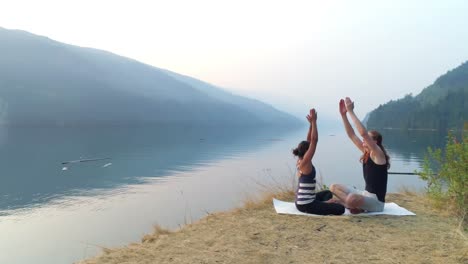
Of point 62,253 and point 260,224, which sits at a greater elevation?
point 260,224

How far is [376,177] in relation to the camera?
7.37 metres

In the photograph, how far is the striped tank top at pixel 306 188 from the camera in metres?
7.12

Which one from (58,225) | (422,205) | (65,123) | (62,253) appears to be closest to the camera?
(422,205)

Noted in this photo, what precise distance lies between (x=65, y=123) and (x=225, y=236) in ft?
509

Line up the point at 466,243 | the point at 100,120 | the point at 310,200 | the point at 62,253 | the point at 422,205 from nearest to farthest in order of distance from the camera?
the point at 466,243, the point at 310,200, the point at 422,205, the point at 62,253, the point at 100,120

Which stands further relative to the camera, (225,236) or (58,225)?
(58,225)

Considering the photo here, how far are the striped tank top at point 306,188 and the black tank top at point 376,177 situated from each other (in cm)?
113

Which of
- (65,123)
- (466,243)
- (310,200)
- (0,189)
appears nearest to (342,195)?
(310,200)

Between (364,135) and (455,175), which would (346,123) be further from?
(455,175)

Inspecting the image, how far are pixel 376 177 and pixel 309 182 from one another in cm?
136

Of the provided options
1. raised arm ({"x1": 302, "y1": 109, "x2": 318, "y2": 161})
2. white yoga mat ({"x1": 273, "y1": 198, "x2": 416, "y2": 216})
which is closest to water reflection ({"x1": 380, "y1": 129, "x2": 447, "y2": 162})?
white yoga mat ({"x1": 273, "y1": 198, "x2": 416, "y2": 216})

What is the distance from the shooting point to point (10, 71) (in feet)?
559

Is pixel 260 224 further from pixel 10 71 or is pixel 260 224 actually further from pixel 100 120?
pixel 10 71

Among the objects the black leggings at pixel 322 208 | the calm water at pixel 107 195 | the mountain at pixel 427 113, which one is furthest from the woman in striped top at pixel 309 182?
the mountain at pixel 427 113
